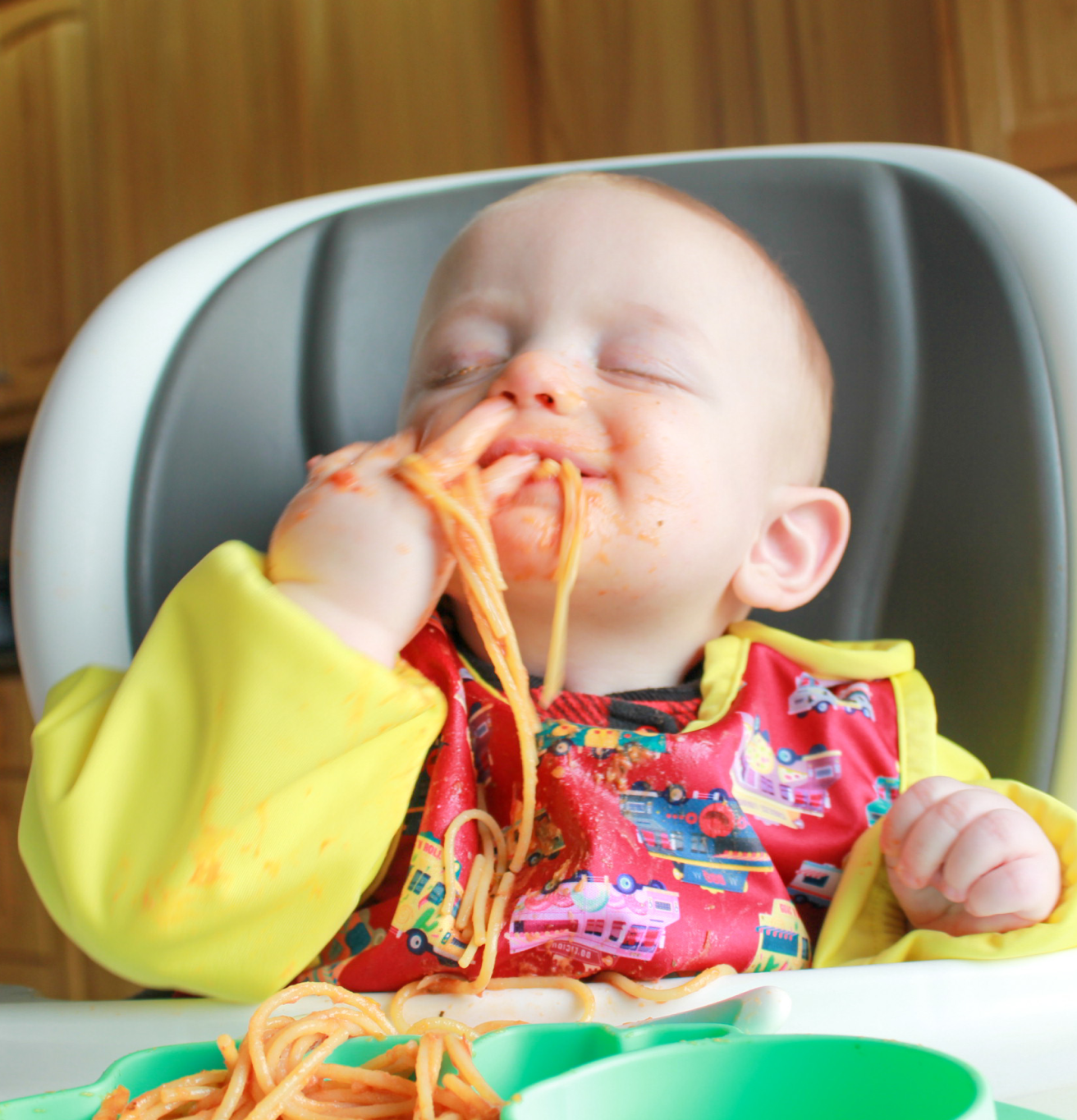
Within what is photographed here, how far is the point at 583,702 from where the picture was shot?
690 mm

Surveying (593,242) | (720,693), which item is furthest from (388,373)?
(720,693)

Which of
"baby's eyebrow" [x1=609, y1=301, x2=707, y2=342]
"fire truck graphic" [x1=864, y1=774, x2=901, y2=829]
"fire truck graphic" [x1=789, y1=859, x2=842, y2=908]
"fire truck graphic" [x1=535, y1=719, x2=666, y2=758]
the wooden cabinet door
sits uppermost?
the wooden cabinet door

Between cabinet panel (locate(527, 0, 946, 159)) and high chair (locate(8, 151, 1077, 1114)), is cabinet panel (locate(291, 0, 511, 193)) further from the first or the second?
high chair (locate(8, 151, 1077, 1114))

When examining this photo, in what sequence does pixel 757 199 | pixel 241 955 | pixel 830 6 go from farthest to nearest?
1. pixel 830 6
2. pixel 757 199
3. pixel 241 955

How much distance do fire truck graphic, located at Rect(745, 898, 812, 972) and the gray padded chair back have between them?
0.20 m

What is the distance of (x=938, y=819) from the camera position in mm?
577

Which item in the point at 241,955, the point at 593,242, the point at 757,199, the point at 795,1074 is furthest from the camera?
the point at 757,199

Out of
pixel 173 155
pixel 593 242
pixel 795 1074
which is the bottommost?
pixel 795 1074

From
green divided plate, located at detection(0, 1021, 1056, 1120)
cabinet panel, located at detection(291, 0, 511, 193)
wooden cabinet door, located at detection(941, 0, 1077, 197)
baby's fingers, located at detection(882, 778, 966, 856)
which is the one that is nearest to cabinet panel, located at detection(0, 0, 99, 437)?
cabinet panel, located at detection(291, 0, 511, 193)

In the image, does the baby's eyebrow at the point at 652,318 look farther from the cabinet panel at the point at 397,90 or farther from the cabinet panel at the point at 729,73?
the cabinet panel at the point at 397,90

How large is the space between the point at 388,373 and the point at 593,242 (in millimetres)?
304

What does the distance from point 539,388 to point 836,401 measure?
354 mm

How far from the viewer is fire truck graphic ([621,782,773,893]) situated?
0.62 meters

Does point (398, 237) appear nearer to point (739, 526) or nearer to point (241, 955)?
point (739, 526)
